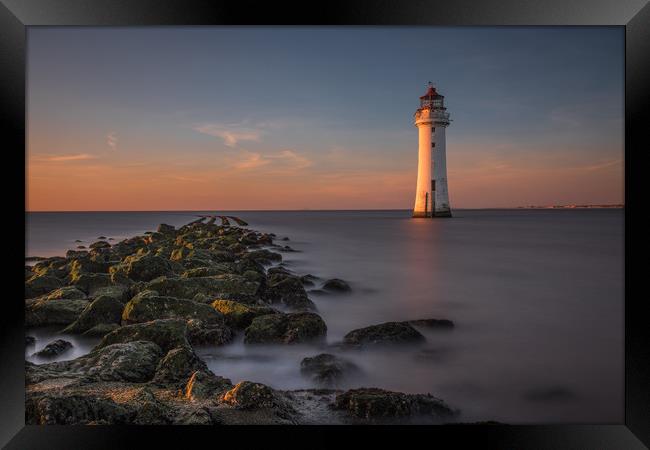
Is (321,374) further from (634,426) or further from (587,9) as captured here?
(587,9)

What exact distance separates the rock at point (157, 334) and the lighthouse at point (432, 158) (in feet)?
57.3

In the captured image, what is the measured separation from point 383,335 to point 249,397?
1662 mm

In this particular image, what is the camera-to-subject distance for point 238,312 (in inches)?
148

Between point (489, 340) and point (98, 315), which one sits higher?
Answer: point (98, 315)

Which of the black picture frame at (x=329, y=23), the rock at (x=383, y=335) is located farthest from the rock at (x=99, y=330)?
the rock at (x=383, y=335)

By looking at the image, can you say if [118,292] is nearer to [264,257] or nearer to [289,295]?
Answer: [289,295]

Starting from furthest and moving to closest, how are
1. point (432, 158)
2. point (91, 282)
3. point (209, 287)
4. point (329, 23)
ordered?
point (432, 158)
point (91, 282)
point (209, 287)
point (329, 23)

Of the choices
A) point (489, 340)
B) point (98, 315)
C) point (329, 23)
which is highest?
point (329, 23)

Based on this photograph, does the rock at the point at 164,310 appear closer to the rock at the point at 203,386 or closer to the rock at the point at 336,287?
the rock at the point at 203,386

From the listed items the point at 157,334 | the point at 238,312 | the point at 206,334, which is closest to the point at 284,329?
the point at 238,312

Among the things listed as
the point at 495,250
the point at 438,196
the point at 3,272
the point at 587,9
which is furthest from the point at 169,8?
the point at 438,196

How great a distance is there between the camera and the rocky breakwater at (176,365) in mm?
2033

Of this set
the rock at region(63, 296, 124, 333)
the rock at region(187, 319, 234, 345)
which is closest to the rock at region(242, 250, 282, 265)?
the rock at region(63, 296, 124, 333)

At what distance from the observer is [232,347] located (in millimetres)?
3414
